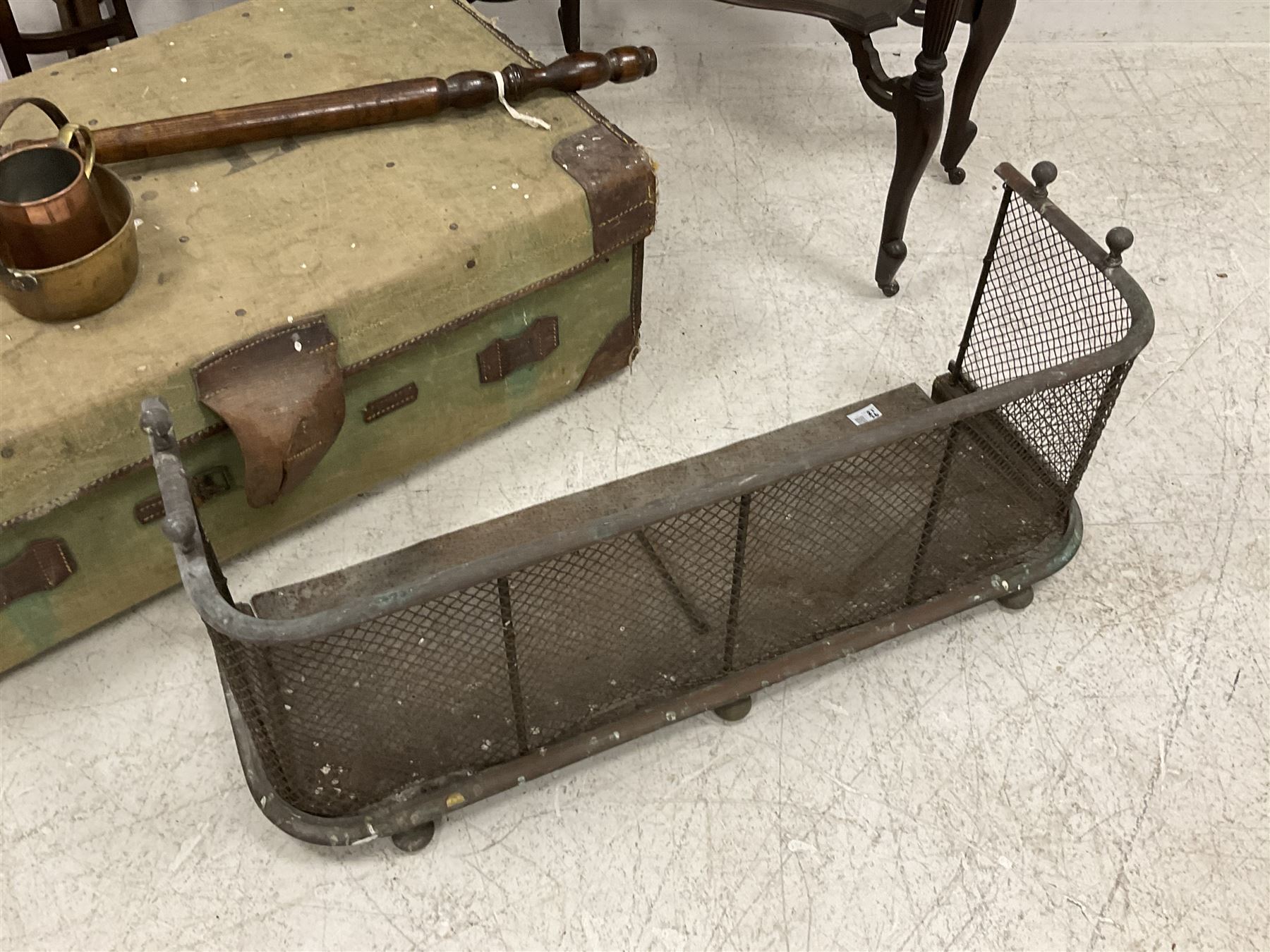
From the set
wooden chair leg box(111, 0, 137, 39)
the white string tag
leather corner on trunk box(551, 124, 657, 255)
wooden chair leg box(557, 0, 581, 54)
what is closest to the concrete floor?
leather corner on trunk box(551, 124, 657, 255)

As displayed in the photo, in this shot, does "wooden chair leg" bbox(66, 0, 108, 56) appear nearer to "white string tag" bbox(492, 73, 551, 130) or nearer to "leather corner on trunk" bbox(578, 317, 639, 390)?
"white string tag" bbox(492, 73, 551, 130)

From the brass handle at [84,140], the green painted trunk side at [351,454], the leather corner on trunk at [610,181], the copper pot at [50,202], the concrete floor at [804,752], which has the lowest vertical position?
the concrete floor at [804,752]

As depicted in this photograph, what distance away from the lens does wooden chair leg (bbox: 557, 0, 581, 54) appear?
299cm

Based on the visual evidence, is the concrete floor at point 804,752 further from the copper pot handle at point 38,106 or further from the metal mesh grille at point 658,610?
the copper pot handle at point 38,106

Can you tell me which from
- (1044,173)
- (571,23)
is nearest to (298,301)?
(1044,173)

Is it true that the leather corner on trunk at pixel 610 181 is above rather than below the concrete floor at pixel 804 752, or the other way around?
above

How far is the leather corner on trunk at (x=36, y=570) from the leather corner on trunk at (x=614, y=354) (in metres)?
1.01

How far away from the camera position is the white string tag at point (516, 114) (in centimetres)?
220

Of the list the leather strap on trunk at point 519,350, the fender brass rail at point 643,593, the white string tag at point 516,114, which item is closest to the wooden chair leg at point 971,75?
the fender brass rail at point 643,593

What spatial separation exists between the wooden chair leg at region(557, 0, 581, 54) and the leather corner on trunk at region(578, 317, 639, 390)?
94 centimetres

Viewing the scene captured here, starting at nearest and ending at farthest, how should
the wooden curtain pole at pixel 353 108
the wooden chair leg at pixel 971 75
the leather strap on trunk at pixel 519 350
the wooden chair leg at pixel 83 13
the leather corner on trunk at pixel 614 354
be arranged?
the wooden curtain pole at pixel 353 108
the leather strap on trunk at pixel 519 350
the leather corner on trunk at pixel 614 354
the wooden chair leg at pixel 971 75
the wooden chair leg at pixel 83 13

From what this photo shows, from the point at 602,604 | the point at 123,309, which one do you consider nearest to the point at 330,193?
the point at 123,309

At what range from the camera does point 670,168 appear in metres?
2.98

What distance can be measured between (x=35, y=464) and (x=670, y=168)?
1728 millimetres
